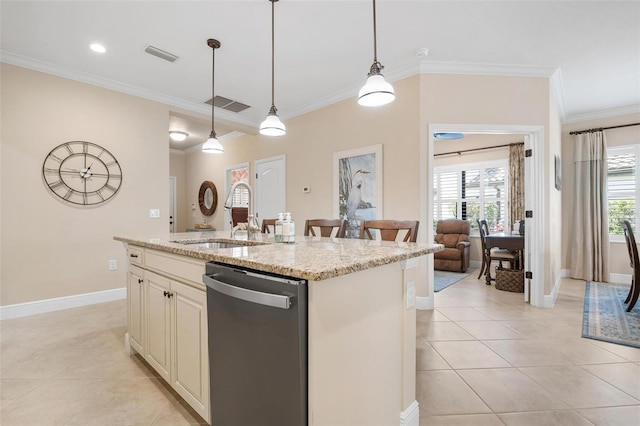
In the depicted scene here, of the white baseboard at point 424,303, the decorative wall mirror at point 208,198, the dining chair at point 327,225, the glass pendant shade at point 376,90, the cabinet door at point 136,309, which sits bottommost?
the white baseboard at point 424,303

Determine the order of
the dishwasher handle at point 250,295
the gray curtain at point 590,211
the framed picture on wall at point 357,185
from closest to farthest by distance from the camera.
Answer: the dishwasher handle at point 250,295
the framed picture on wall at point 357,185
the gray curtain at point 590,211

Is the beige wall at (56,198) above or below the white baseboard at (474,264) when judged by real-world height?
above

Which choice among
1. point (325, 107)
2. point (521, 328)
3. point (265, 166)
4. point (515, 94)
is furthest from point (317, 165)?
point (521, 328)

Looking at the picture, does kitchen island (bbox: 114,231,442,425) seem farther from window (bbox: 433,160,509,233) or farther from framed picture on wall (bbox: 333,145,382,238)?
window (bbox: 433,160,509,233)

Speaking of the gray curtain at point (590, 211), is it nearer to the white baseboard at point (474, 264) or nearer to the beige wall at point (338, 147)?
the white baseboard at point (474, 264)

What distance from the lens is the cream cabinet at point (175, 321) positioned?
143cm

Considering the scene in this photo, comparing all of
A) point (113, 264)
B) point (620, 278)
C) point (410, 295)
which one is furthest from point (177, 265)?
point (620, 278)

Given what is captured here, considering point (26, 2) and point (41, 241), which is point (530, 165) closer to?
point (26, 2)

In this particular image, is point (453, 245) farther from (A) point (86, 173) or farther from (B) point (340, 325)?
(A) point (86, 173)

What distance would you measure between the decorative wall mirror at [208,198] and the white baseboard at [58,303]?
2.98 metres

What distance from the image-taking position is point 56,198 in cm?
338

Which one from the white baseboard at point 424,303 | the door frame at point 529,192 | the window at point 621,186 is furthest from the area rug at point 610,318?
the white baseboard at point 424,303

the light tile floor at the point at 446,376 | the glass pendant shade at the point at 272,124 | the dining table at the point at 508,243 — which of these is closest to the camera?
the light tile floor at the point at 446,376

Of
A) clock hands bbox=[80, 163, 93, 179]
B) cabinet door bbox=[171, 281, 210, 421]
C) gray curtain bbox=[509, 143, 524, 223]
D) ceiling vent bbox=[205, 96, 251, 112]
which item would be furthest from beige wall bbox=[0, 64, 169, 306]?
gray curtain bbox=[509, 143, 524, 223]
